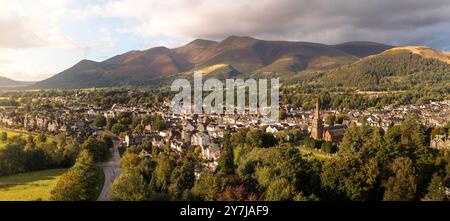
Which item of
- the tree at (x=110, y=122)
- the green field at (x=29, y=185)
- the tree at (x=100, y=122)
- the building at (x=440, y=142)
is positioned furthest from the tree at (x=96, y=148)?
the building at (x=440, y=142)

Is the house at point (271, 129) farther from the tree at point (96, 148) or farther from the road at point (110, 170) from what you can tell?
the tree at point (96, 148)

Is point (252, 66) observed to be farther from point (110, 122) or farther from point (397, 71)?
point (110, 122)

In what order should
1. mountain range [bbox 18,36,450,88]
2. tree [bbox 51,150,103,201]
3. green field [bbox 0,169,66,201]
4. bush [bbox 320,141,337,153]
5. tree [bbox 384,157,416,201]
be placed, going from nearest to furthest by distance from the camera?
tree [bbox 384,157,416,201] < tree [bbox 51,150,103,201] < green field [bbox 0,169,66,201] < bush [bbox 320,141,337,153] < mountain range [bbox 18,36,450,88]

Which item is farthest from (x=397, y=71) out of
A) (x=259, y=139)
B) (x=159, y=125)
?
(x=259, y=139)

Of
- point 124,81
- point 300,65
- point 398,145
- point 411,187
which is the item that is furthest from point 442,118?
point 300,65

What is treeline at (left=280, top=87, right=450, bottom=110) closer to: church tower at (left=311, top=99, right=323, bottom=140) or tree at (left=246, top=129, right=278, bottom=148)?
church tower at (left=311, top=99, right=323, bottom=140)

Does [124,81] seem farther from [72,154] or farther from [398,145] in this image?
[398,145]

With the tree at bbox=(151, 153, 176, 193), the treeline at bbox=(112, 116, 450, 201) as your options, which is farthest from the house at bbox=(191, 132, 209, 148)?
the tree at bbox=(151, 153, 176, 193)
